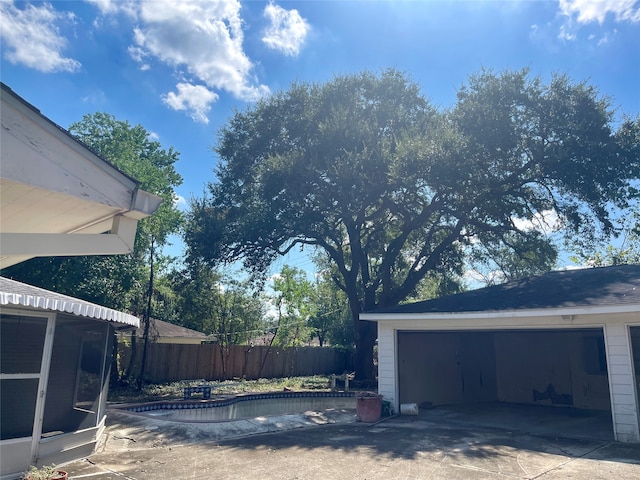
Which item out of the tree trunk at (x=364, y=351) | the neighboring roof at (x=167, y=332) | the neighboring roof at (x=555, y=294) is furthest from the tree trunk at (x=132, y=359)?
the neighboring roof at (x=555, y=294)

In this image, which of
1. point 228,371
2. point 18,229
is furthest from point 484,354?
point 18,229

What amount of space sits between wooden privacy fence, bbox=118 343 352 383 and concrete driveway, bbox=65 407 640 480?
361 inches

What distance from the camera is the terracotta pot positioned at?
11.3 metres

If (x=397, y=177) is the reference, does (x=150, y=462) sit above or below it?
below

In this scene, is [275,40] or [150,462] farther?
[275,40]

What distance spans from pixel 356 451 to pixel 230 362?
586 inches

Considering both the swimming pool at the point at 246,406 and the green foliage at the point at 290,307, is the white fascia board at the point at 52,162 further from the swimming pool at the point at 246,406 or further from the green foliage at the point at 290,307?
the green foliage at the point at 290,307

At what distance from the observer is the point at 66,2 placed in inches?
215

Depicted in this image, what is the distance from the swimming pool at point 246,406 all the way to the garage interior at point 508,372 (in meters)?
2.52

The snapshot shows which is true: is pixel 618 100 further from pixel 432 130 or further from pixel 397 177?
pixel 397 177

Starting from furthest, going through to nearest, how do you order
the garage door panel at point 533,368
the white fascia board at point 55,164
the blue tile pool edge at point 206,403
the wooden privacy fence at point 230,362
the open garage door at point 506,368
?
the wooden privacy fence at point 230,362 < the garage door panel at point 533,368 < the open garage door at point 506,368 < the blue tile pool edge at point 206,403 < the white fascia board at point 55,164

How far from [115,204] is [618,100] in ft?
61.4

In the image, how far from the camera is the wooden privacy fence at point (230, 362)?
1931 cm

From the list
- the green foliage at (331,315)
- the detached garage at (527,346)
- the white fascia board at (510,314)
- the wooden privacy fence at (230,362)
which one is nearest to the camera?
the white fascia board at (510,314)
